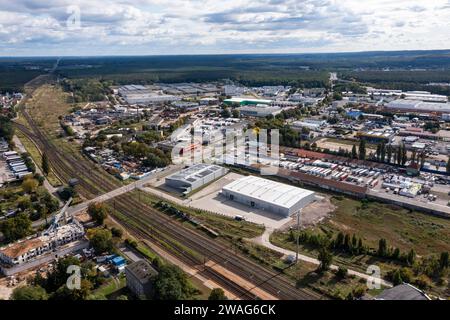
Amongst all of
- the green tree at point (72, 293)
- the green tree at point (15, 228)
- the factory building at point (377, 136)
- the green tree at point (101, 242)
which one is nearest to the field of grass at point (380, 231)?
the green tree at point (101, 242)

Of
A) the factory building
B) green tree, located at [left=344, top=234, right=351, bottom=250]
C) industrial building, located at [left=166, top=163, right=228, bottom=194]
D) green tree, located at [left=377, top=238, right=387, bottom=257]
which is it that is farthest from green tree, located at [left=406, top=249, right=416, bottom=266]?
the factory building

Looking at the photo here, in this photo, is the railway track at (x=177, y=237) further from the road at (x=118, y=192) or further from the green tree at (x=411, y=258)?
the green tree at (x=411, y=258)

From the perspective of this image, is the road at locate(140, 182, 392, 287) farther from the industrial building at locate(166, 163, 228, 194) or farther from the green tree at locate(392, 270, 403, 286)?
the industrial building at locate(166, 163, 228, 194)

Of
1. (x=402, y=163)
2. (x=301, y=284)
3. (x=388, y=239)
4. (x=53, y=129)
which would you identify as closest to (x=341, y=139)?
(x=402, y=163)

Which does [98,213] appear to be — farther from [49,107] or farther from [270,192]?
[49,107]

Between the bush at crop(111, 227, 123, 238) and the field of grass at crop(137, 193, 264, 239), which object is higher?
the bush at crop(111, 227, 123, 238)

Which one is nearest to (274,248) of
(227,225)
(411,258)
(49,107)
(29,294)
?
(227,225)

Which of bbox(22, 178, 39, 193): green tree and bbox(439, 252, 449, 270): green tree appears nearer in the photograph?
bbox(439, 252, 449, 270): green tree
